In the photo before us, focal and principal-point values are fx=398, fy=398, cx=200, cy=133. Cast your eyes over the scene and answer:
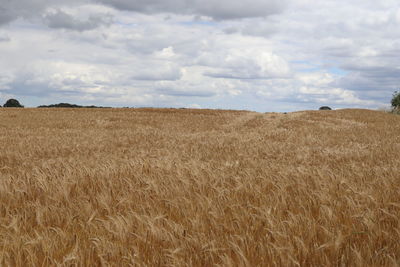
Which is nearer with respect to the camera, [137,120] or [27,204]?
[27,204]

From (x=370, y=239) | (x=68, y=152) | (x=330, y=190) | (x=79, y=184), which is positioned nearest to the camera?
(x=370, y=239)

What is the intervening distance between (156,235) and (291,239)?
1.00m

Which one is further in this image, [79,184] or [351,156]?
[351,156]

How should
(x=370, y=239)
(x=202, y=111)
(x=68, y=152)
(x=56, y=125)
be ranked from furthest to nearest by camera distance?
(x=202, y=111), (x=56, y=125), (x=68, y=152), (x=370, y=239)

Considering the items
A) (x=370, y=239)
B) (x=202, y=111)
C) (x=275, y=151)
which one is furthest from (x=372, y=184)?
(x=202, y=111)

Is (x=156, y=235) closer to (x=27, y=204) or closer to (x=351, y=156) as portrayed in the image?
(x=27, y=204)

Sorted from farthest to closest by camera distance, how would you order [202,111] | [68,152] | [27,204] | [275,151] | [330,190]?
[202,111]
[68,152]
[275,151]
[330,190]
[27,204]

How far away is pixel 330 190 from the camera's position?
480 centimetres

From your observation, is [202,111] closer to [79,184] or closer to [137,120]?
[137,120]

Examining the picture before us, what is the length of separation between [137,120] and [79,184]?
82.3ft

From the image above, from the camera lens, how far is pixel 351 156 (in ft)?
30.6

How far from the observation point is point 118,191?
195 inches

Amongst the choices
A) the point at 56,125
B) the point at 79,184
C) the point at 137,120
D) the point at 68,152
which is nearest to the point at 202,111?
the point at 137,120

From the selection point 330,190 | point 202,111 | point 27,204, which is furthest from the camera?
point 202,111
